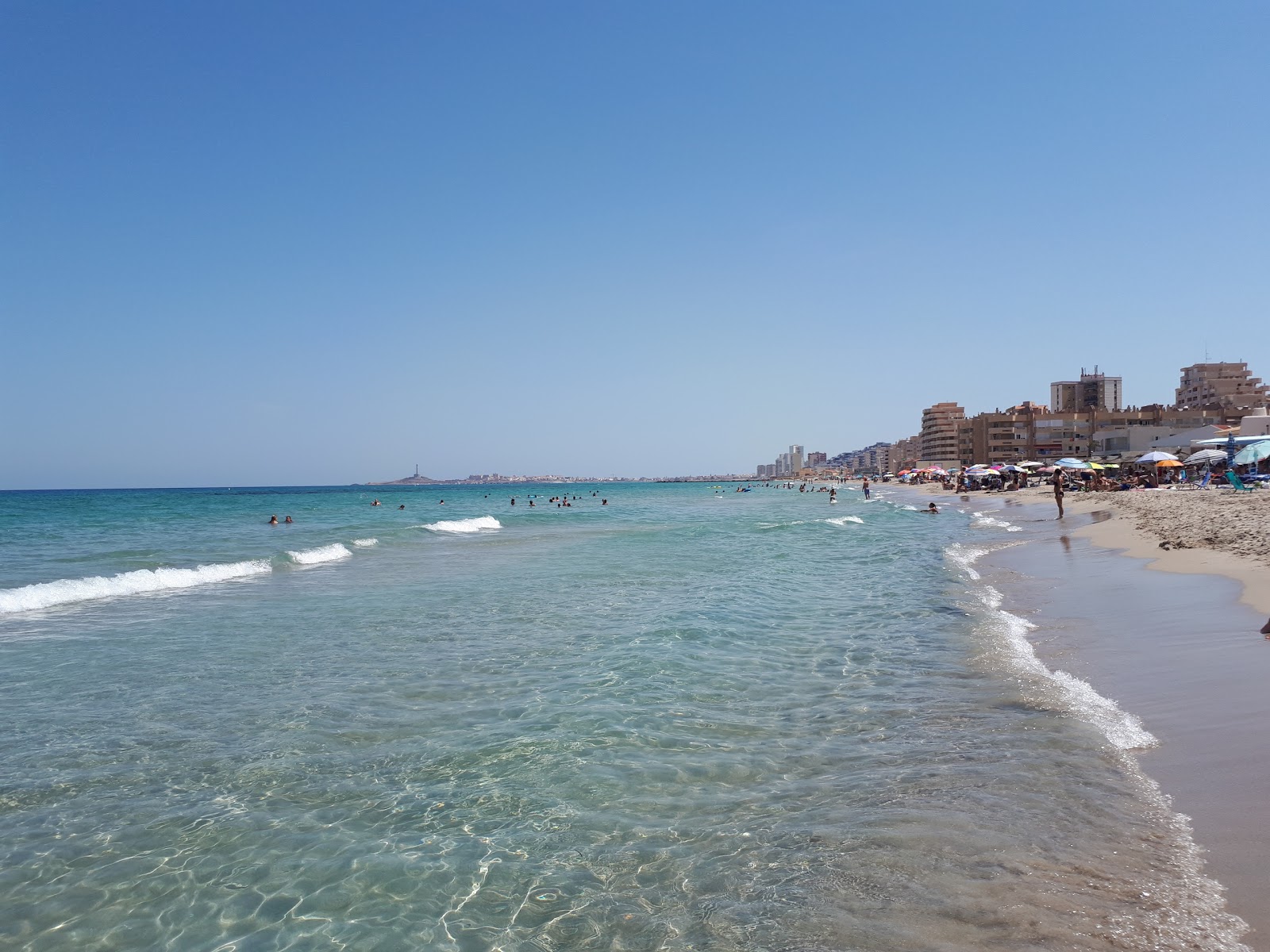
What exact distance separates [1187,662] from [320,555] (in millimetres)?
22822

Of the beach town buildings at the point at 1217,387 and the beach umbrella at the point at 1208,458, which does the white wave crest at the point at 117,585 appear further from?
the beach town buildings at the point at 1217,387

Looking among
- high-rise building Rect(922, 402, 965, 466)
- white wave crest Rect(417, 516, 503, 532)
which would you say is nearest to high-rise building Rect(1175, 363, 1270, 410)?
high-rise building Rect(922, 402, 965, 466)

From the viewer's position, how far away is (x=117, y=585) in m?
17.2

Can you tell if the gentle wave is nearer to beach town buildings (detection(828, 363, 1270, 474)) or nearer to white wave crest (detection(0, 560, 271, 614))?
white wave crest (detection(0, 560, 271, 614))

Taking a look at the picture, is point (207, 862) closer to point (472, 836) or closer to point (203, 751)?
point (472, 836)

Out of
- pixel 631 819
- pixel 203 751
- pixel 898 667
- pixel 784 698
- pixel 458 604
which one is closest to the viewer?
pixel 631 819

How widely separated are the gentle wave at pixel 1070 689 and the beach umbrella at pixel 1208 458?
4483 cm

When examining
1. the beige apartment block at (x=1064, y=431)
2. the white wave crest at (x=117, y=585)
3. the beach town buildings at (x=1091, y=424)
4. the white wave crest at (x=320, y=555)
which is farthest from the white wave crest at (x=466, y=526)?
the beige apartment block at (x=1064, y=431)

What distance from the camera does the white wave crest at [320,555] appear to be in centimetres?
2288

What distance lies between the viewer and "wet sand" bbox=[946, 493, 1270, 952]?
410 cm

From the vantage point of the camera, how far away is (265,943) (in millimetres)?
3658

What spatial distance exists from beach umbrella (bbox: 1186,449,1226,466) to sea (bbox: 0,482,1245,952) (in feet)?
148

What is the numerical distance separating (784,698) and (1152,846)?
3.59 meters

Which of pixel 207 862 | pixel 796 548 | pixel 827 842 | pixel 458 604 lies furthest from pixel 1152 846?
pixel 796 548
